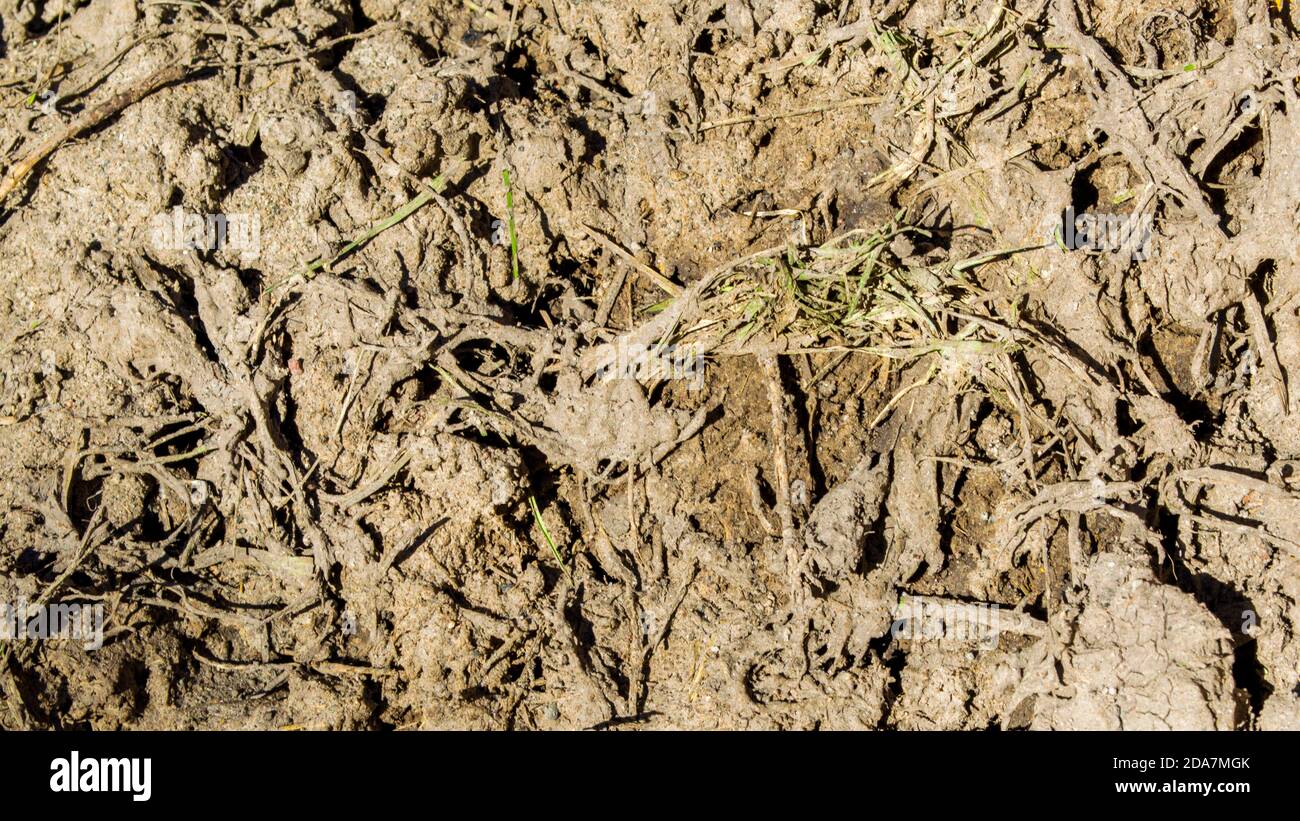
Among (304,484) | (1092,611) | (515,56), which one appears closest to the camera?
(1092,611)

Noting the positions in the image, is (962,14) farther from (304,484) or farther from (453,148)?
(304,484)

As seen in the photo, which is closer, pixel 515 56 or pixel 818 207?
pixel 818 207

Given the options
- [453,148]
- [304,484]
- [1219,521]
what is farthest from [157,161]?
[1219,521]

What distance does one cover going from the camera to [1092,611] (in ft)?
8.13

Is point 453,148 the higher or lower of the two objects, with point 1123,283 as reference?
higher

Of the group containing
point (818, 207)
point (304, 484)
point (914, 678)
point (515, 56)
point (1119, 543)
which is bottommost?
point (914, 678)

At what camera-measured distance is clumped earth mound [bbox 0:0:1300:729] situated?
2562 mm

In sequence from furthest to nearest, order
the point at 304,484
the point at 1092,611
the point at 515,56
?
the point at 515,56 < the point at 304,484 < the point at 1092,611

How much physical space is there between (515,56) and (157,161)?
111 centimetres

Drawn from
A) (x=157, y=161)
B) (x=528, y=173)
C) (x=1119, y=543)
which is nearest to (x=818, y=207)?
(x=528, y=173)

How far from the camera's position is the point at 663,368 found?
2.65 metres

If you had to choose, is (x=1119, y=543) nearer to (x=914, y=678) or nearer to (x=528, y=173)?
(x=914, y=678)

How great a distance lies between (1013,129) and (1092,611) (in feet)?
4.60

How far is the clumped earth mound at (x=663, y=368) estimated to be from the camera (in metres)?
2.56
